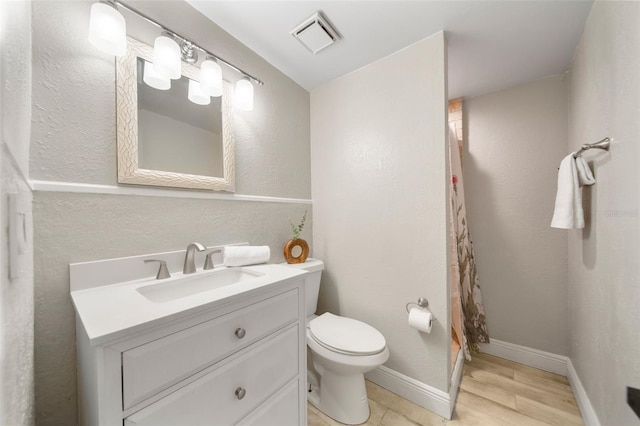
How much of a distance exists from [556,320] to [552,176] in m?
1.06

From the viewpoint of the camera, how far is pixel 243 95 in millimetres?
1302

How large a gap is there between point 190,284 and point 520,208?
2.32 m

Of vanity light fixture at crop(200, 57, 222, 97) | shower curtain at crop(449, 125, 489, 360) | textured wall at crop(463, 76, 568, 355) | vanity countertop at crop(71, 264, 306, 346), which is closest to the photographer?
vanity countertop at crop(71, 264, 306, 346)

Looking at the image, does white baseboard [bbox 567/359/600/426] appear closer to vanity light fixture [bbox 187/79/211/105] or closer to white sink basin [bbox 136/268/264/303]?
white sink basin [bbox 136/268/264/303]

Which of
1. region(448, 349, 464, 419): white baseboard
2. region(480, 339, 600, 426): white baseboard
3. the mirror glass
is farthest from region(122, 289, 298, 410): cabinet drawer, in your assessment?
region(480, 339, 600, 426): white baseboard

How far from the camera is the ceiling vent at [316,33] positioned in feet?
4.06

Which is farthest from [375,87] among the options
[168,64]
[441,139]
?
[168,64]

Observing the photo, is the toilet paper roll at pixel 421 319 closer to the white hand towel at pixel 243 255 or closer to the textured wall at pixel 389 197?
the textured wall at pixel 389 197

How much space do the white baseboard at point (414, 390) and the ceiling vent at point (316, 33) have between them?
212 centimetres

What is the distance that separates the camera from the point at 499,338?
1842 mm

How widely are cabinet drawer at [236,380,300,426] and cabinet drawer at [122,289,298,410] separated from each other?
0.87 feet

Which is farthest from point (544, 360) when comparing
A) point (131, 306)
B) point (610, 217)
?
point (131, 306)

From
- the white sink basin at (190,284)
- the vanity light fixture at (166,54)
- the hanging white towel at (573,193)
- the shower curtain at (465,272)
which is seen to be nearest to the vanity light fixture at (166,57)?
the vanity light fixture at (166,54)

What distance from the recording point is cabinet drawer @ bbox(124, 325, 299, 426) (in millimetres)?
614
